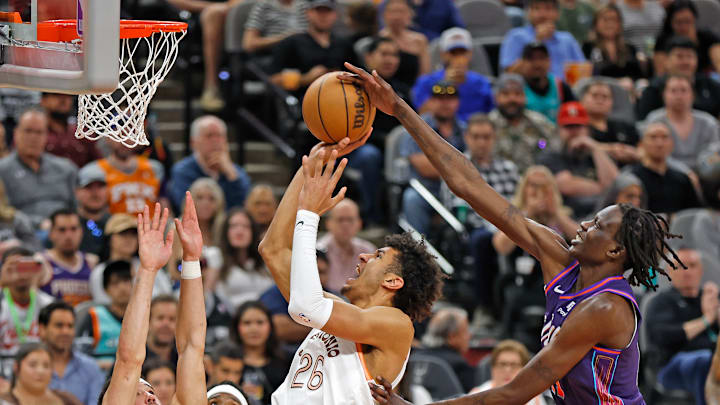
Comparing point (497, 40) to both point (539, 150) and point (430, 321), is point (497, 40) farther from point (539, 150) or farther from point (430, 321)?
point (430, 321)

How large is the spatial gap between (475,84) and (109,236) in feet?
11.8

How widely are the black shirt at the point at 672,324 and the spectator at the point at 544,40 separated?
127 inches

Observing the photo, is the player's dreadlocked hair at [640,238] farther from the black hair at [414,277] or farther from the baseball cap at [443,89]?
the baseball cap at [443,89]

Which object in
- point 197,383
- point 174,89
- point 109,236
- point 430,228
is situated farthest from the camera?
point 174,89

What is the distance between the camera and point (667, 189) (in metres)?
9.46

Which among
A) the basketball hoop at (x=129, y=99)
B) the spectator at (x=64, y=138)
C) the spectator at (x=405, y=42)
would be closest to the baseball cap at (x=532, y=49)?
the spectator at (x=405, y=42)

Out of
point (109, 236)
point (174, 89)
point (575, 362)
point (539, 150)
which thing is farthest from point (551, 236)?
point (174, 89)

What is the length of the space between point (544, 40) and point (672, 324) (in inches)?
149

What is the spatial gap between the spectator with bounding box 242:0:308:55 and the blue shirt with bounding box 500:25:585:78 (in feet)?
6.43

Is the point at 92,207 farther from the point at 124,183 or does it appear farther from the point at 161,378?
the point at 161,378

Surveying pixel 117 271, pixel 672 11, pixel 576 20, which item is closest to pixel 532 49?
pixel 576 20

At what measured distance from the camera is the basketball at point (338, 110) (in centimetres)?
454

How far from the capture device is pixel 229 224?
8203 mm

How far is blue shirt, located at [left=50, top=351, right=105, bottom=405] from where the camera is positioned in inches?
275
